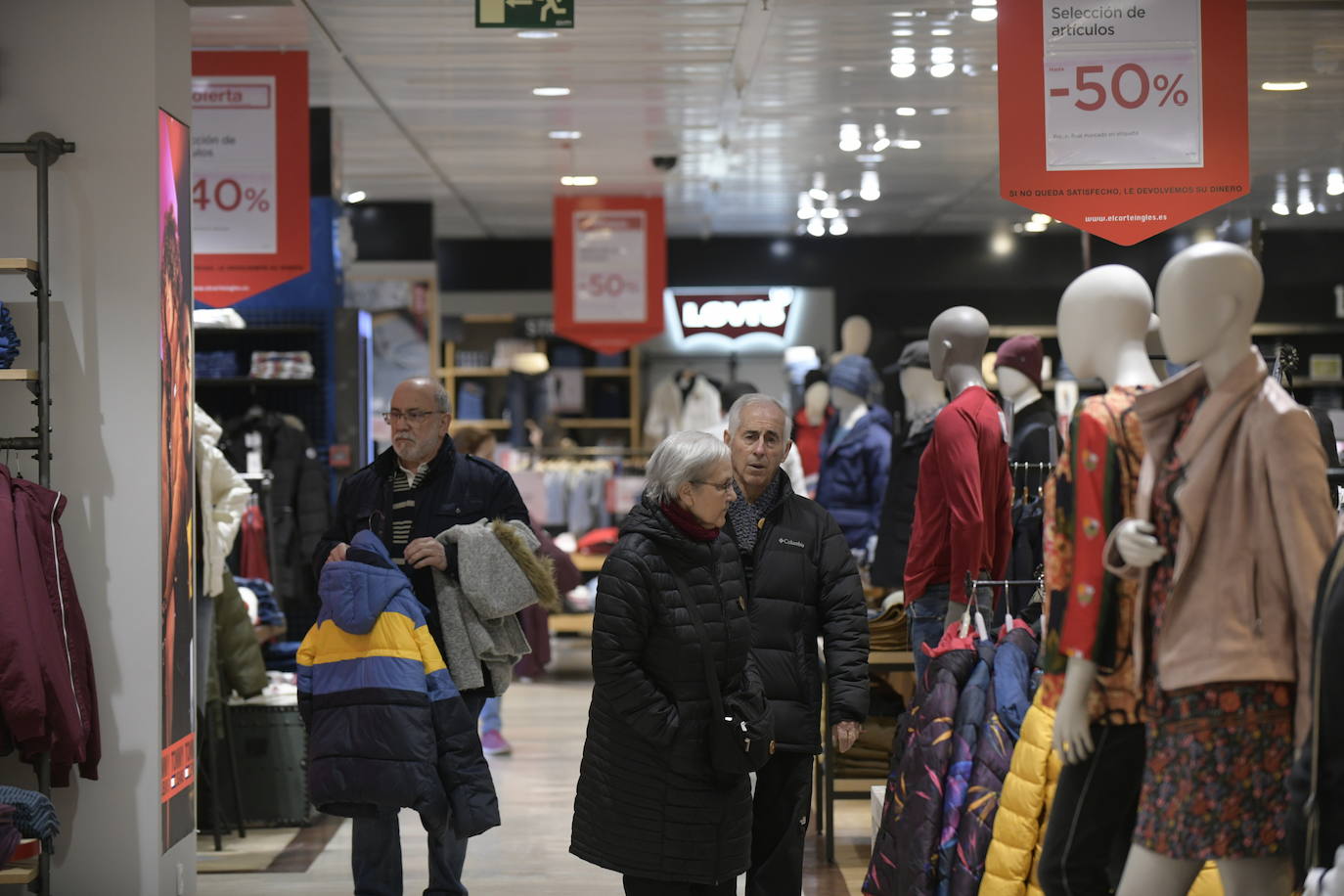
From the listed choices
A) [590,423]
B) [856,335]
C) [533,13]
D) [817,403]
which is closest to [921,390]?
[533,13]

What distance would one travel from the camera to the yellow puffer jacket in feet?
11.6

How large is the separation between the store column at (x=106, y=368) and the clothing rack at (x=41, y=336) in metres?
0.13

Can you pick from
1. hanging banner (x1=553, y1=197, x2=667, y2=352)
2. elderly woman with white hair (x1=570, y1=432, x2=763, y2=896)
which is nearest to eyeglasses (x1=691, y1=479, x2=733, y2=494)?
elderly woman with white hair (x1=570, y1=432, x2=763, y2=896)

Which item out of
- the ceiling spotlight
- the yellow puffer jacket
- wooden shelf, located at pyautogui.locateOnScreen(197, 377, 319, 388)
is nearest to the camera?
the yellow puffer jacket

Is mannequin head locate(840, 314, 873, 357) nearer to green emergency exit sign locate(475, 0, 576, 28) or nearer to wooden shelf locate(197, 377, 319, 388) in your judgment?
wooden shelf locate(197, 377, 319, 388)

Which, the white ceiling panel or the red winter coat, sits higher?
the white ceiling panel

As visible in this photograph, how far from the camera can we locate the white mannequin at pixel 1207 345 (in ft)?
8.39

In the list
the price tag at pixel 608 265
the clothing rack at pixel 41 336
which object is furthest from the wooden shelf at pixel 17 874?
the price tag at pixel 608 265

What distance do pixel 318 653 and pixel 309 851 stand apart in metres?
1.91

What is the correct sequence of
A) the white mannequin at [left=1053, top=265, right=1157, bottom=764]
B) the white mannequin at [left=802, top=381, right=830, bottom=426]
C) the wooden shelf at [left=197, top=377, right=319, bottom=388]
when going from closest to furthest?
the white mannequin at [left=1053, top=265, right=1157, bottom=764] → the wooden shelf at [left=197, top=377, right=319, bottom=388] → the white mannequin at [left=802, top=381, right=830, bottom=426]

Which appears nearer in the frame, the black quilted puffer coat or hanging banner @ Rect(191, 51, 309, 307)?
the black quilted puffer coat

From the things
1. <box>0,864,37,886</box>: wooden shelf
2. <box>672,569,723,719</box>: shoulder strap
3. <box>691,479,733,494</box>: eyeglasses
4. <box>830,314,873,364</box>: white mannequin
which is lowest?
<box>0,864,37,886</box>: wooden shelf

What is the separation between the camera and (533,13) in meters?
5.28

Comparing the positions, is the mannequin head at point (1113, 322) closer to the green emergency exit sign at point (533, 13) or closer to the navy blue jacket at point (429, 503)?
the navy blue jacket at point (429, 503)
